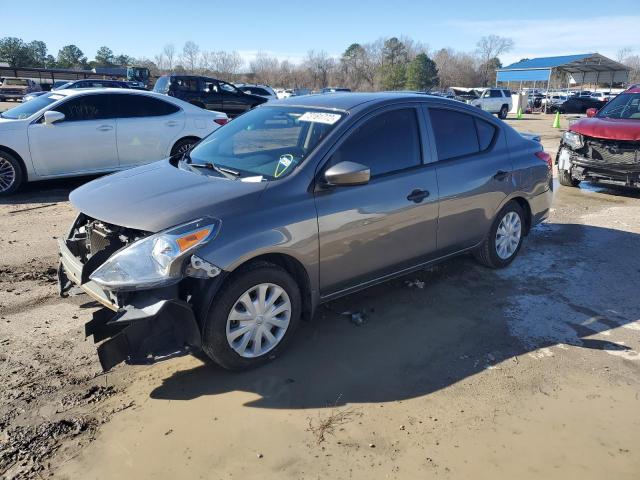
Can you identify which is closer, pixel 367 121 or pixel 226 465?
pixel 226 465

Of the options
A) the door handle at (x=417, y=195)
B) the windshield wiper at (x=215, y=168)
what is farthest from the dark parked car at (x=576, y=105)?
the windshield wiper at (x=215, y=168)

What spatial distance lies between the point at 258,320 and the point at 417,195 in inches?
66.3

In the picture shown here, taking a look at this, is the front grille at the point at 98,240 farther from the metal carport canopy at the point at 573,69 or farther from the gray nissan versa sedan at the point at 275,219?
the metal carport canopy at the point at 573,69

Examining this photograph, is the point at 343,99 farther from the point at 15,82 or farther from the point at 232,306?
the point at 15,82

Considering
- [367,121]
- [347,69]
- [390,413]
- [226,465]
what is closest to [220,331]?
[226,465]

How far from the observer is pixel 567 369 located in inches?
142

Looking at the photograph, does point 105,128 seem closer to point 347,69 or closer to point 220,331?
point 220,331

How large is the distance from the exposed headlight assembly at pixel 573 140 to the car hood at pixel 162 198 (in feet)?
25.1

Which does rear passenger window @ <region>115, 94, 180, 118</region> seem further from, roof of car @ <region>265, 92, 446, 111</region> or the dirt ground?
roof of car @ <region>265, 92, 446, 111</region>

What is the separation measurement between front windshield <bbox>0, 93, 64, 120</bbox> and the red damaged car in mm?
8887

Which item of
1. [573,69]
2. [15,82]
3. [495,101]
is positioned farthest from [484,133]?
[573,69]

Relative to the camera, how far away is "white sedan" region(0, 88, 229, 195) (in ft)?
25.8

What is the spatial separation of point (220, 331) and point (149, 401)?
60 centimetres

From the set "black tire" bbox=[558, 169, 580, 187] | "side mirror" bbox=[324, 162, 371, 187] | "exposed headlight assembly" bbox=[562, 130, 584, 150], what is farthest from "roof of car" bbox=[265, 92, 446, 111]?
"black tire" bbox=[558, 169, 580, 187]
